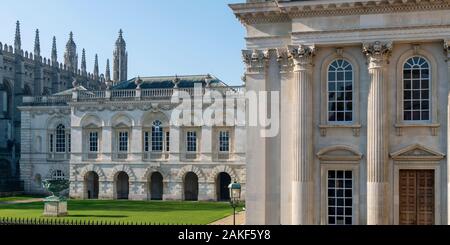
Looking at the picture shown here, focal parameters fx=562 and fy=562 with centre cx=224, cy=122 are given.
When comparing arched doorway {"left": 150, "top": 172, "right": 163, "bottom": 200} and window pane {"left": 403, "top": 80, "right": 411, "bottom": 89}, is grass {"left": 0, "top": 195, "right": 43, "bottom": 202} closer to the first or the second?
arched doorway {"left": 150, "top": 172, "right": 163, "bottom": 200}

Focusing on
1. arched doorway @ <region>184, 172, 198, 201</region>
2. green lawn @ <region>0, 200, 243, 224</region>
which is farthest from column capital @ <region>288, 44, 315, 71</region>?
arched doorway @ <region>184, 172, 198, 201</region>

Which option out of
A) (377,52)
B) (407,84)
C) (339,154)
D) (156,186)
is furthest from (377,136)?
(156,186)

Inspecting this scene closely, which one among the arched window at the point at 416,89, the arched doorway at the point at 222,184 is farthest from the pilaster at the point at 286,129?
the arched doorway at the point at 222,184

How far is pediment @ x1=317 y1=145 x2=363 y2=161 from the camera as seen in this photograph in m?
24.1

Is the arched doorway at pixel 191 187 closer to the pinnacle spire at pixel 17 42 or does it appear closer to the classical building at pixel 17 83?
the classical building at pixel 17 83

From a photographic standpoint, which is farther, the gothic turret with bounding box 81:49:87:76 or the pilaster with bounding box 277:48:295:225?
the gothic turret with bounding box 81:49:87:76

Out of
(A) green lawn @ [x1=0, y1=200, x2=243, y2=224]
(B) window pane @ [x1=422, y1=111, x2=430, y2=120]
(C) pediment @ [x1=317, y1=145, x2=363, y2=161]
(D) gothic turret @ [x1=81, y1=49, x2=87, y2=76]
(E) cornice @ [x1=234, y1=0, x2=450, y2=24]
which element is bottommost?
(A) green lawn @ [x1=0, y1=200, x2=243, y2=224]

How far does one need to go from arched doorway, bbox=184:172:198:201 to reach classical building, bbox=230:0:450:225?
31.7 meters

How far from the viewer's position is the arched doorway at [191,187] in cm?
5725

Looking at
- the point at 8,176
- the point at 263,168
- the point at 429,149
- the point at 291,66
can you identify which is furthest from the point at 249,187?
the point at 8,176

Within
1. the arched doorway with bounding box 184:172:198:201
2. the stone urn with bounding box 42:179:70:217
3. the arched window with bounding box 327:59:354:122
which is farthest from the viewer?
the arched doorway with bounding box 184:172:198:201

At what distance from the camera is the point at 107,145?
57.6 metres

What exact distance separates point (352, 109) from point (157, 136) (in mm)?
34298

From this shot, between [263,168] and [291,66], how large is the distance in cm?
483
